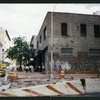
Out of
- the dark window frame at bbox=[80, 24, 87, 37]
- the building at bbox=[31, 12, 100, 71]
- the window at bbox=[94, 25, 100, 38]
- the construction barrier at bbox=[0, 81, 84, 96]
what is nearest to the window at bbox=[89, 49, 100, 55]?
the building at bbox=[31, 12, 100, 71]

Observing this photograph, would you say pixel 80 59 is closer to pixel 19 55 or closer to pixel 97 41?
pixel 97 41

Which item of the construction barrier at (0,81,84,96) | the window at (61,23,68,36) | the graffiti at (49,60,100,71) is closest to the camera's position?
the construction barrier at (0,81,84,96)

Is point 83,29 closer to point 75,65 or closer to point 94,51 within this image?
point 94,51

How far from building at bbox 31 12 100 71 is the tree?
62.4ft

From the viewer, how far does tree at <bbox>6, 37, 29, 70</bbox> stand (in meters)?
56.0

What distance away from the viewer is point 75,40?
38.1 meters

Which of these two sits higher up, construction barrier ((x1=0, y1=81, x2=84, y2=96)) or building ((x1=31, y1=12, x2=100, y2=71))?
building ((x1=31, y1=12, x2=100, y2=71))

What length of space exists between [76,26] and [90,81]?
3181cm

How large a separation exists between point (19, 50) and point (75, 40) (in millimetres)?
22652

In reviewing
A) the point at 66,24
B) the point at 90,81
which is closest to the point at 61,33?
the point at 66,24

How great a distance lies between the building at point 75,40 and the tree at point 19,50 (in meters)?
19.0

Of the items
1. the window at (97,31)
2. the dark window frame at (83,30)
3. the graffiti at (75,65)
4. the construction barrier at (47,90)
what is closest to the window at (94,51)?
the graffiti at (75,65)

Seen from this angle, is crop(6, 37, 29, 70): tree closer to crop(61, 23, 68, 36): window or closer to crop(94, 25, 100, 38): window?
crop(61, 23, 68, 36): window

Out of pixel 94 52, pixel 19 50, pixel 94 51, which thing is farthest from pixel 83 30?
→ pixel 19 50
